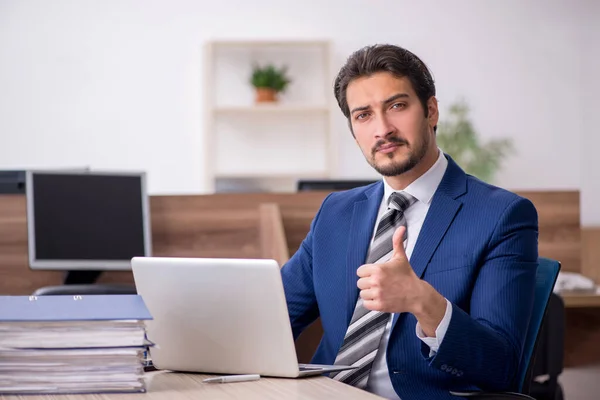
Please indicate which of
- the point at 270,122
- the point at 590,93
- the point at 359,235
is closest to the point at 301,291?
the point at 359,235

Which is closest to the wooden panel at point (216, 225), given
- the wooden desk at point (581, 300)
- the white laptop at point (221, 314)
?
the wooden desk at point (581, 300)

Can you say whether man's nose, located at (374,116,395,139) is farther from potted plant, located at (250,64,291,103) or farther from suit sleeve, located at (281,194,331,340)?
potted plant, located at (250,64,291,103)

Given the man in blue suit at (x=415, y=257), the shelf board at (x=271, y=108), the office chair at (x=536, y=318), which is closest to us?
the man in blue suit at (x=415, y=257)

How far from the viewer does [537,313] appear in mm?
1695

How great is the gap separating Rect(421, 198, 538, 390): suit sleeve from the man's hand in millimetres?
54

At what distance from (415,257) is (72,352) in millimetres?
700

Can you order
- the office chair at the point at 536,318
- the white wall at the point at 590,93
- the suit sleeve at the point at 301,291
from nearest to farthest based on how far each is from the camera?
1. the office chair at the point at 536,318
2. the suit sleeve at the point at 301,291
3. the white wall at the point at 590,93

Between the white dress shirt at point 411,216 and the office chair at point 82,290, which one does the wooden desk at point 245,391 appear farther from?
the office chair at point 82,290

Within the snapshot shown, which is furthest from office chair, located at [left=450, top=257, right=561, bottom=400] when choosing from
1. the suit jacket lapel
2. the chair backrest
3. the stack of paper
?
the stack of paper

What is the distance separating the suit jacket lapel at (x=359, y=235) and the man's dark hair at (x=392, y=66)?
0.23m

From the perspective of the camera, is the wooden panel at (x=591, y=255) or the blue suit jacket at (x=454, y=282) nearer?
the blue suit jacket at (x=454, y=282)

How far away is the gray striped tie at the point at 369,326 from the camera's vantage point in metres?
1.70

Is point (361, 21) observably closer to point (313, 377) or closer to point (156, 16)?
point (156, 16)

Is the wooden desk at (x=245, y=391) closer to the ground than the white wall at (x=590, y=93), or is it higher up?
closer to the ground
